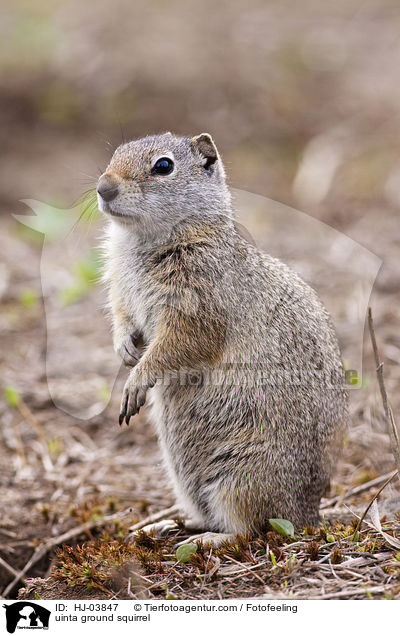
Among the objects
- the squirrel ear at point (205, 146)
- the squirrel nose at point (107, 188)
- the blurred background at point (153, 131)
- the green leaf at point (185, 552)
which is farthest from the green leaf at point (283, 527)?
the squirrel ear at point (205, 146)

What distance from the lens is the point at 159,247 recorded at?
359 centimetres

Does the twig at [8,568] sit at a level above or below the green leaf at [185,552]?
below

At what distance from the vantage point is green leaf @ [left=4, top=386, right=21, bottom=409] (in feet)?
17.3

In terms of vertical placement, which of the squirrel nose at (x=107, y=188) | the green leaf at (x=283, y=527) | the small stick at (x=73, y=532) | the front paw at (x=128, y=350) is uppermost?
the squirrel nose at (x=107, y=188)

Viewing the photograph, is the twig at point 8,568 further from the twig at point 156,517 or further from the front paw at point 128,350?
the front paw at point 128,350

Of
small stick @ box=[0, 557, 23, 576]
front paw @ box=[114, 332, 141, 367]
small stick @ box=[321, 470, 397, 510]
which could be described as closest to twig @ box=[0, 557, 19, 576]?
small stick @ box=[0, 557, 23, 576]

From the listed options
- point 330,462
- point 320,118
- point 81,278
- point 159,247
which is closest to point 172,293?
point 159,247

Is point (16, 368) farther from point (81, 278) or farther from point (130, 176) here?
point (130, 176)
